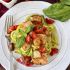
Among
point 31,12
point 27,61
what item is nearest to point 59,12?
point 31,12

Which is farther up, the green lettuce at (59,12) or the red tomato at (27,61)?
the green lettuce at (59,12)

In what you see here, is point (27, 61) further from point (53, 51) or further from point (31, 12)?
point (31, 12)

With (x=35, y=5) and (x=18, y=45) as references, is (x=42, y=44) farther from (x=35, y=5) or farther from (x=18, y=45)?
(x=35, y=5)

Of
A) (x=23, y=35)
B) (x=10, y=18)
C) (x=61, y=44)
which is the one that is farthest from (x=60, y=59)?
(x=10, y=18)

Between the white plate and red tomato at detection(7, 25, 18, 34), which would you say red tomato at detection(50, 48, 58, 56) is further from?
red tomato at detection(7, 25, 18, 34)

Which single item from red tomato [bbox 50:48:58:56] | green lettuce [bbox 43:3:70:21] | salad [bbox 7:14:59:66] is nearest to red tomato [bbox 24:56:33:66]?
salad [bbox 7:14:59:66]

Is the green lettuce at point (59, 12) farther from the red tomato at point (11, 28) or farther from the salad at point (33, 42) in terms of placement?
the red tomato at point (11, 28)

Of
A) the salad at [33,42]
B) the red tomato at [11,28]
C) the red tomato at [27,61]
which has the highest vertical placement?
the red tomato at [11,28]

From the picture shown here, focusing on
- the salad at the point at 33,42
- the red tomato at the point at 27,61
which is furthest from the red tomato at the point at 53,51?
the red tomato at the point at 27,61
